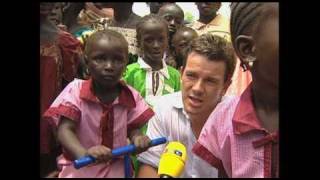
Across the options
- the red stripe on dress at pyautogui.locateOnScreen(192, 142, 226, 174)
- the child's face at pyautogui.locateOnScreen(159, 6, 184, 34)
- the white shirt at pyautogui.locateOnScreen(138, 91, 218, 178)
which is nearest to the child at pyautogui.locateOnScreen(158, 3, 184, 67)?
the child's face at pyautogui.locateOnScreen(159, 6, 184, 34)

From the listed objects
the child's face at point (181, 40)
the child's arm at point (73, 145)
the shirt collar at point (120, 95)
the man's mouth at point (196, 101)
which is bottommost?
the child's arm at point (73, 145)

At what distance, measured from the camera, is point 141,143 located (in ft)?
3.18

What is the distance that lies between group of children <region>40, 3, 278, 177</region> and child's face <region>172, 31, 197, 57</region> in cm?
1

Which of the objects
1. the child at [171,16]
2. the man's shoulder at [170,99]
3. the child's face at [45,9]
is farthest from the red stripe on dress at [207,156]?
the child's face at [45,9]

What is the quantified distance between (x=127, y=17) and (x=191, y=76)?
20 cm

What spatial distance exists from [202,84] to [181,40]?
0.50 feet

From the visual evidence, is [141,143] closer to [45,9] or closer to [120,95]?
[120,95]

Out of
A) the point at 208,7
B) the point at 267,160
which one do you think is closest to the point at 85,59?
the point at 208,7

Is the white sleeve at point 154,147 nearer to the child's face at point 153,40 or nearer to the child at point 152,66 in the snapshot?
the child at point 152,66

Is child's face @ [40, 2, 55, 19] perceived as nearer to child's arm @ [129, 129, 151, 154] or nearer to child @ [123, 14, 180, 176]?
child @ [123, 14, 180, 176]

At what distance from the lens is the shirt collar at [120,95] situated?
0.98 meters

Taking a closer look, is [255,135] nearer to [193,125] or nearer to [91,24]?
[193,125]

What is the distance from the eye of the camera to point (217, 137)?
3.32ft
